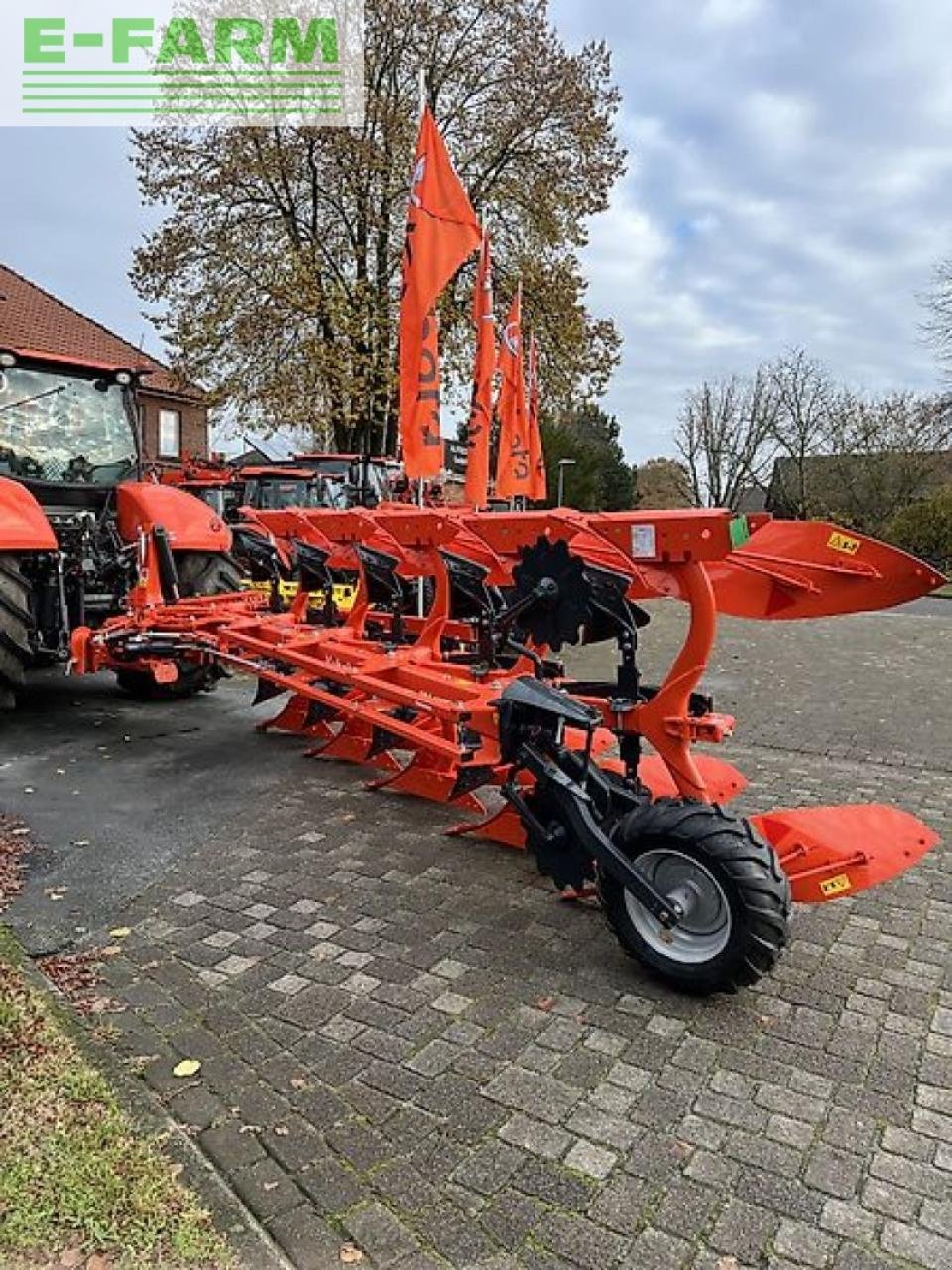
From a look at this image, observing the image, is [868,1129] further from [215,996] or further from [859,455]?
[859,455]

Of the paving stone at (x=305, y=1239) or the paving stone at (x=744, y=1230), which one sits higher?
the paving stone at (x=305, y=1239)

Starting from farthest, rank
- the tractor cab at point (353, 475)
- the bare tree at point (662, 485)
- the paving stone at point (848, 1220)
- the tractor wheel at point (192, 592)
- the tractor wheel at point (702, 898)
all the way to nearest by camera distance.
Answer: the bare tree at point (662, 485)
the tractor cab at point (353, 475)
the tractor wheel at point (192, 592)
the tractor wheel at point (702, 898)
the paving stone at point (848, 1220)

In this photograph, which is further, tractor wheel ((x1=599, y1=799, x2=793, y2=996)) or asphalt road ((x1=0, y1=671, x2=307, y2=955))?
asphalt road ((x1=0, y1=671, x2=307, y2=955))

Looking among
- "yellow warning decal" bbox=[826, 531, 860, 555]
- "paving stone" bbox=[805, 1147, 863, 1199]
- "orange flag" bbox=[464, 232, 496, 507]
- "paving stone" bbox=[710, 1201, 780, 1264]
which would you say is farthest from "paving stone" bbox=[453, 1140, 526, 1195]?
"orange flag" bbox=[464, 232, 496, 507]

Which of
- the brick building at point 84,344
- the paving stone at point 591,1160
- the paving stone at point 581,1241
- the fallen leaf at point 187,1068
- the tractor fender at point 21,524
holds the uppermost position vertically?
the brick building at point 84,344

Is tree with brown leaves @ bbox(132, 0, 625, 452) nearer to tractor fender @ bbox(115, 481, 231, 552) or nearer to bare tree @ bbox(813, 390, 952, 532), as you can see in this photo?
tractor fender @ bbox(115, 481, 231, 552)

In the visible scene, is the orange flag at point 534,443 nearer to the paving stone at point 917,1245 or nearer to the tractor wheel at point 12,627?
the tractor wheel at point 12,627

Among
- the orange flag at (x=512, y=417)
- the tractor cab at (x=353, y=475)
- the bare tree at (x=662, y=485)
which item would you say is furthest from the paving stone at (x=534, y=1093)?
the bare tree at (x=662, y=485)

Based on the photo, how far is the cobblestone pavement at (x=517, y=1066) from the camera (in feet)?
7.13

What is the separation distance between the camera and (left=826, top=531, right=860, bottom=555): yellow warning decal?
3.46 metres

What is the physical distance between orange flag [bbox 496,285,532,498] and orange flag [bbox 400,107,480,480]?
5878 mm

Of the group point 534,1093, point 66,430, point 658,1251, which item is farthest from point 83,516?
point 658,1251

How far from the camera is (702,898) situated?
3.07 meters

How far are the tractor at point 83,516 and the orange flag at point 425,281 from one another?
5.99ft
